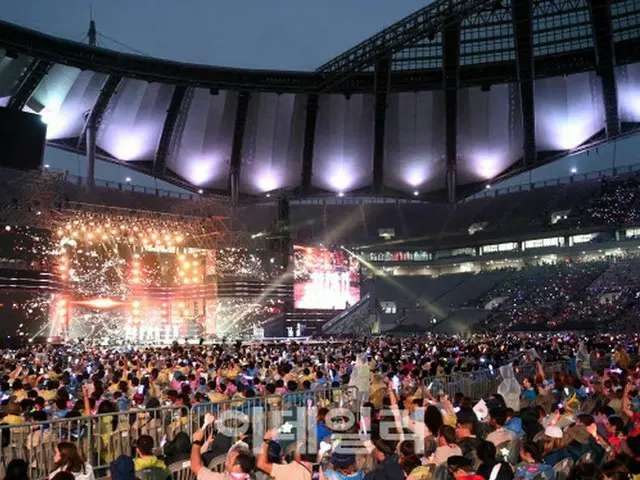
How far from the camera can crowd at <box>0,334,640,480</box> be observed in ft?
20.8

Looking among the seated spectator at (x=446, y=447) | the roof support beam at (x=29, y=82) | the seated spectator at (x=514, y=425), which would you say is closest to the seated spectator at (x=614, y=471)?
the seated spectator at (x=446, y=447)

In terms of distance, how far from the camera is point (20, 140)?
36.9 m

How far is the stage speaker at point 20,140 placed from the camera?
119 feet

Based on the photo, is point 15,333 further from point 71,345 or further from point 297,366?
point 297,366

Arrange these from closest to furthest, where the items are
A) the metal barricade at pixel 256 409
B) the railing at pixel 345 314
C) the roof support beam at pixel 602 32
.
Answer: the metal barricade at pixel 256 409
the roof support beam at pixel 602 32
the railing at pixel 345 314

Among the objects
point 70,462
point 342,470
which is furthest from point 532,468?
point 70,462

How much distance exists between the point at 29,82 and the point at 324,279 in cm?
2349

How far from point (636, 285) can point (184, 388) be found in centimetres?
3859

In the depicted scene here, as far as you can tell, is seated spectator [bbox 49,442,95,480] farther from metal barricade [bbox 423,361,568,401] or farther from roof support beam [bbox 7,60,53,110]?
roof support beam [bbox 7,60,53,110]

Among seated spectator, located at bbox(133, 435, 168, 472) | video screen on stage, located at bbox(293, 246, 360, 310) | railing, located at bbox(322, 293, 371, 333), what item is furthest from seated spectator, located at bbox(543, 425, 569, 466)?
video screen on stage, located at bbox(293, 246, 360, 310)

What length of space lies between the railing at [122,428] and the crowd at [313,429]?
2cm

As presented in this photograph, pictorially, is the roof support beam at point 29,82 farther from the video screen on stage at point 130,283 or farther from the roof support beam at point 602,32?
the roof support beam at point 602,32

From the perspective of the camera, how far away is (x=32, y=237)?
35188 mm

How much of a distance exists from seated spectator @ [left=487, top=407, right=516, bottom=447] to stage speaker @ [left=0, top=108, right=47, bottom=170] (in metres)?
33.1
